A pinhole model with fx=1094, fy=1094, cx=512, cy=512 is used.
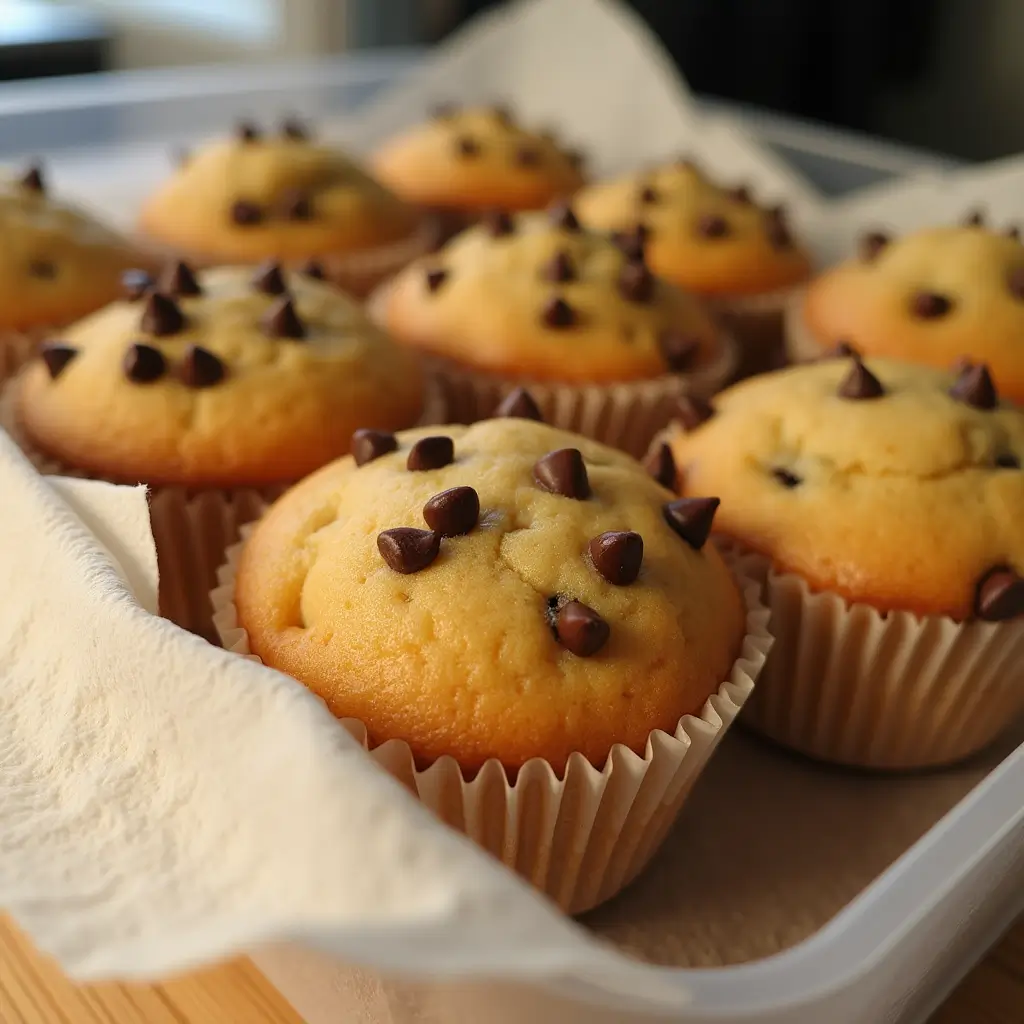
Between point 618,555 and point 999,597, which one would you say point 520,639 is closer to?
point 618,555

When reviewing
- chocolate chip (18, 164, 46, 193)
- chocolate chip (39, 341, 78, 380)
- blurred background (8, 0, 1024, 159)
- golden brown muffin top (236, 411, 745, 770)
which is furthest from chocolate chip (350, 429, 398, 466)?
blurred background (8, 0, 1024, 159)

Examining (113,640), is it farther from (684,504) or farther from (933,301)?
(933,301)

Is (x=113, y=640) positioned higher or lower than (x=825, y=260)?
higher

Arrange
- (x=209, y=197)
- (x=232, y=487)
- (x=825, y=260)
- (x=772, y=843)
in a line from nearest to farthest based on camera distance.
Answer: (x=772, y=843) → (x=232, y=487) → (x=209, y=197) → (x=825, y=260)

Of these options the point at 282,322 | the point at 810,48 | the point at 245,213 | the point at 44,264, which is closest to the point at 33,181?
the point at 44,264

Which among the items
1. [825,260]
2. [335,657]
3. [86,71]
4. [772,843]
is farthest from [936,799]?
[86,71]

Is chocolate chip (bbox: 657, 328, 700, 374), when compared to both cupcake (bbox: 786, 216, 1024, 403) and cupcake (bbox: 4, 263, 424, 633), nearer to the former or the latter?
cupcake (bbox: 786, 216, 1024, 403)

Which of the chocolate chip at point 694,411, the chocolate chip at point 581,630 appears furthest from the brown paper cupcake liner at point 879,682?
the chocolate chip at point 581,630
